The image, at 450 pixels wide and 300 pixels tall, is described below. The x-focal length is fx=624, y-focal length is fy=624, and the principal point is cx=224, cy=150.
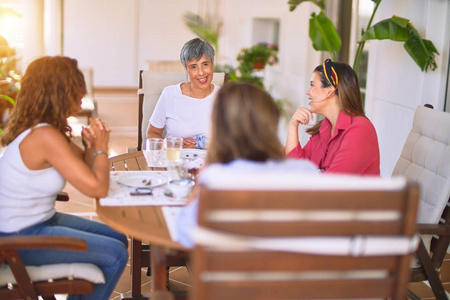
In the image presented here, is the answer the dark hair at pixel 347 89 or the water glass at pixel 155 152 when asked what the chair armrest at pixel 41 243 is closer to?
the water glass at pixel 155 152

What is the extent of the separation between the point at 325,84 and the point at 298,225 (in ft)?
4.85

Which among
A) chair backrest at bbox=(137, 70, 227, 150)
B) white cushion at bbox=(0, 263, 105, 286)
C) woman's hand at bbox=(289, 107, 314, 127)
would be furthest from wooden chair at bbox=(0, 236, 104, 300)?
chair backrest at bbox=(137, 70, 227, 150)

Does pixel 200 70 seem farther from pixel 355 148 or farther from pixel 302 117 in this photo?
pixel 355 148

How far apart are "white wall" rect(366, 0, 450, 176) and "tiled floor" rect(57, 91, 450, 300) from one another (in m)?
1.10

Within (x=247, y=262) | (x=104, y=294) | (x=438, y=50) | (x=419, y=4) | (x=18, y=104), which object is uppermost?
(x=419, y=4)

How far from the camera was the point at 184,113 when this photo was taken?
11.7 ft

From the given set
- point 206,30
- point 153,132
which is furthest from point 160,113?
point 206,30

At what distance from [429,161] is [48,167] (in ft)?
5.46

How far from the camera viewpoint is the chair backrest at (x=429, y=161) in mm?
2666

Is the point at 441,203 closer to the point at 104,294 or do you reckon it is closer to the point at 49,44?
the point at 104,294

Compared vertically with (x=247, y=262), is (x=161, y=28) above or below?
above

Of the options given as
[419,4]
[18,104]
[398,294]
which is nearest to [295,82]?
[419,4]

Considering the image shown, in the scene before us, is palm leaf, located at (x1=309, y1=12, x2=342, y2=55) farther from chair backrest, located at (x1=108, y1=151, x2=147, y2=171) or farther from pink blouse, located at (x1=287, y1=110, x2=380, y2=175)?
chair backrest, located at (x1=108, y1=151, x2=147, y2=171)

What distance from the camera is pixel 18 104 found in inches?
91.0
